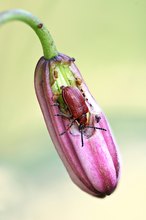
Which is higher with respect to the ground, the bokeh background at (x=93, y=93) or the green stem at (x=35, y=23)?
the green stem at (x=35, y=23)

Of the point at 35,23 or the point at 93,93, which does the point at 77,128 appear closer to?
the point at 35,23

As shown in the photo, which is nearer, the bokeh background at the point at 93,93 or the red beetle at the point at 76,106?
the red beetle at the point at 76,106

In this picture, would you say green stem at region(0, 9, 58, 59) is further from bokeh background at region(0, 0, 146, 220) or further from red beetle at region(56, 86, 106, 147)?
bokeh background at region(0, 0, 146, 220)

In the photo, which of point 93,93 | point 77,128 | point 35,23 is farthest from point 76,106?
point 93,93

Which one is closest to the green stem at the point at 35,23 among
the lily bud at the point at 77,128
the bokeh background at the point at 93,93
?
the lily bud at the point at 77,128

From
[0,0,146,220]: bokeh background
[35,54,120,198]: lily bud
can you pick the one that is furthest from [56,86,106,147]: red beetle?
[0,0,146,220]: bokeh background

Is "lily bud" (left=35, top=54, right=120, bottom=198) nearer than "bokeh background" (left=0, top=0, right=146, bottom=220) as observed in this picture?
Yes

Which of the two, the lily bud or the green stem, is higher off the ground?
the green stem

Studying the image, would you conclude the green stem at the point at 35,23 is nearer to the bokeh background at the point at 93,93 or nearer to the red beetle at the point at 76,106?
the red beetle at the point at 76,106
